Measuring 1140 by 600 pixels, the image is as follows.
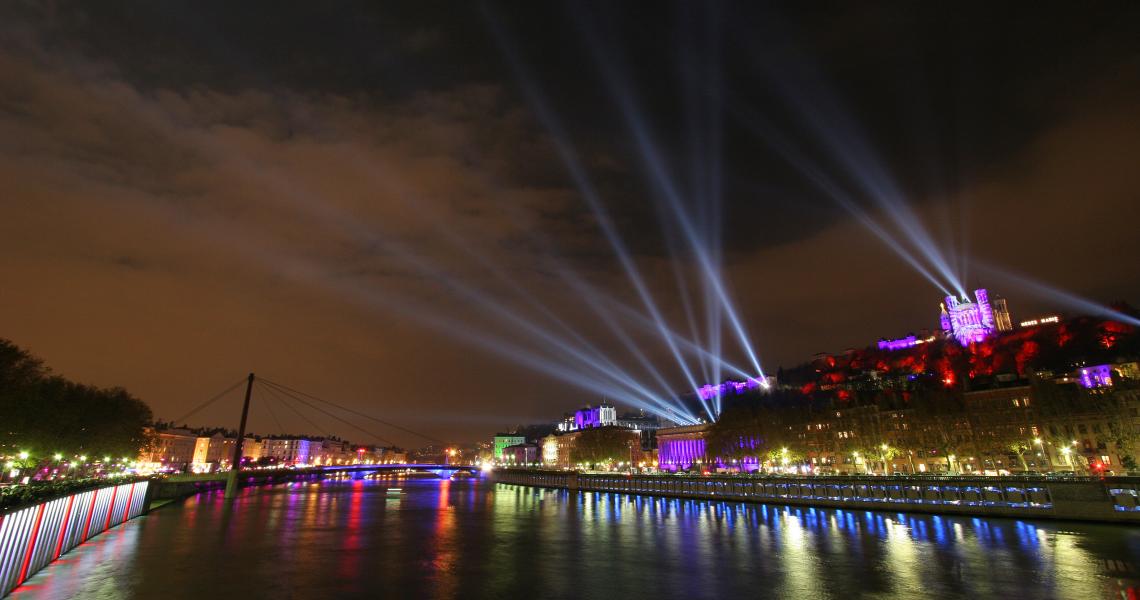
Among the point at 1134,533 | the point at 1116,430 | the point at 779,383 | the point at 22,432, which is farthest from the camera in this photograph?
the point at 779,383

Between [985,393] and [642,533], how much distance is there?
79.7 metres

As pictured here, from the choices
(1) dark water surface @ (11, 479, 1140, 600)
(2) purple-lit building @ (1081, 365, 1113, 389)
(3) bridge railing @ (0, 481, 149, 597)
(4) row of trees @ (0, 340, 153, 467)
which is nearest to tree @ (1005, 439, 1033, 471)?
(2) purple-lit building @ (1081, 365, 1113, 389)

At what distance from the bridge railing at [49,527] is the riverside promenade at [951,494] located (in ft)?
149

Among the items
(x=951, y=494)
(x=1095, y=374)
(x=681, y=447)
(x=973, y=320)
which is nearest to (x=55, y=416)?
(x=951, y=494)

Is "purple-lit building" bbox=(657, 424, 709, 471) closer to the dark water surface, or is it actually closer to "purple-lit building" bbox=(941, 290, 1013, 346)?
"purple-lit building" bbox=(941, 290, 1013, 346)

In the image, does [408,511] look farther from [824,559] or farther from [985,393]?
[985,393]

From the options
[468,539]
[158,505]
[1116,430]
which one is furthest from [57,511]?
[1116,430]

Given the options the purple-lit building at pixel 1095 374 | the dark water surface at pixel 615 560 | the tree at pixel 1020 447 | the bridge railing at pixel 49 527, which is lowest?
the dark water surface at pixel 615 560

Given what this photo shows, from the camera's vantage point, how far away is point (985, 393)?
84.3 m

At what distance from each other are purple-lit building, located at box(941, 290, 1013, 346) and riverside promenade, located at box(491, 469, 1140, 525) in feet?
353

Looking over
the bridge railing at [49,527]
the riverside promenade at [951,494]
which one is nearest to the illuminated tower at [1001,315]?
the riverside promenade at [951,494]

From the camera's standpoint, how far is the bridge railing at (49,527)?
15336 millimetres

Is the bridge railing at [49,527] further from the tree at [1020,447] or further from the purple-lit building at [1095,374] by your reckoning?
the purple-lit building at [1095,374]

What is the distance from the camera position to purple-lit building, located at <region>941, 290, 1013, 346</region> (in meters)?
138
